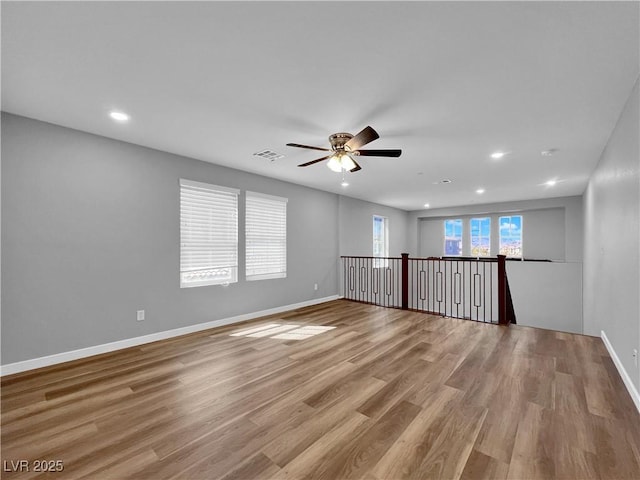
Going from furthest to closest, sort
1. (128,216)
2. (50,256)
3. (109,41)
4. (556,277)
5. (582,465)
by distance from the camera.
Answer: (556,277), (128,216), (50,256), (109,41), (582,465)

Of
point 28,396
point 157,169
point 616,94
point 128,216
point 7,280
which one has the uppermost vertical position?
point 616,94

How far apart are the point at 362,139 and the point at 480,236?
8.08 meters

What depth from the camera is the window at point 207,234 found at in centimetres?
418

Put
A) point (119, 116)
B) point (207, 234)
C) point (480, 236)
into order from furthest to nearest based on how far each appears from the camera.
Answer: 1. point (480, 236)
2. point (207, 234)
3. point (119, 116)

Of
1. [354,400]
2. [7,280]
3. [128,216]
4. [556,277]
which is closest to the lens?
[354,400]

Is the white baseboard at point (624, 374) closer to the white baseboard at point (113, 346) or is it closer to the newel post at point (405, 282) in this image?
the newel post at point (405, 282)

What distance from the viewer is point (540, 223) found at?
Result: 8102 millimetres

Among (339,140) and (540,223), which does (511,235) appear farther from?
(339,140)

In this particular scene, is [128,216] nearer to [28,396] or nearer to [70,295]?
[70,295]

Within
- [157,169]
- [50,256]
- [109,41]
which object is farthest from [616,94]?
[50,256]

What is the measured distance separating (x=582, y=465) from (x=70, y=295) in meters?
4.67

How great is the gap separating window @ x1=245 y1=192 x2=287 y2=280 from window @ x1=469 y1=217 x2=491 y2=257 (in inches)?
268

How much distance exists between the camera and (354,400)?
2.34 m

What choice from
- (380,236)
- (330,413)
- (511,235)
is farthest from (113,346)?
(511,235)
